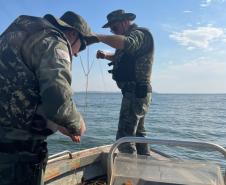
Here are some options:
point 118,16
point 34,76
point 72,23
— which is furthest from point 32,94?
point 118,16

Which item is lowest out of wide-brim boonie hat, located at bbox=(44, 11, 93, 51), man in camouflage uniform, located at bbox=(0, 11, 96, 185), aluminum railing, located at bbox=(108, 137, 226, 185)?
aluminum railing, located at bbox=(108, 137, 226, 185)

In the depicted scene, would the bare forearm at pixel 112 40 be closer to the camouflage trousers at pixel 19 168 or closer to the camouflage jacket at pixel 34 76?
the camouflage jacket at pixel 34 76

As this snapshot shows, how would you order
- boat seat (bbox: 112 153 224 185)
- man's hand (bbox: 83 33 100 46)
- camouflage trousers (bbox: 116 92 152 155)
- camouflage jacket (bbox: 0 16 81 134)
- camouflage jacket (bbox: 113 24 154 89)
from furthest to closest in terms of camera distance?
1. camouflage trousers (bbox: 116 92 152 155)
2. camouflage jacket (bbox: 113 24 154 89)
3. boat seat (bbox: 112 153 224 185)
4. man's hand (bbox: 83 33 100 46)
5. camouflage jacket (bbox: 0 16 81 134)

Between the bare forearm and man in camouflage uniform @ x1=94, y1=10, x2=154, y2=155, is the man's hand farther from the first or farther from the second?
man in camouflage uniform @ x1=94, y1=10, x2=154, y2=155

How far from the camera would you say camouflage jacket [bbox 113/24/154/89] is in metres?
5.07

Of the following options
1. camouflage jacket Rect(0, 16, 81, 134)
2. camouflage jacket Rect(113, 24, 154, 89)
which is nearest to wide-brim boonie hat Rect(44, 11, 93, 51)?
camouflage jacket Rect(0, 16, 81, 134)

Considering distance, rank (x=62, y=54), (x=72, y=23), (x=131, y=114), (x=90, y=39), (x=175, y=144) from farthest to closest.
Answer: (x=131, y=114), (x=175, y=144), (x=90, y=39), (x=72, y=23), (x=62, y=54)

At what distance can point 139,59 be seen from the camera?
516 centimetres

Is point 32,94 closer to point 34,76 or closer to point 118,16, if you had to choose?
point 34,76

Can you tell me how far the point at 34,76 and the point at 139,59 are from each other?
2.71m

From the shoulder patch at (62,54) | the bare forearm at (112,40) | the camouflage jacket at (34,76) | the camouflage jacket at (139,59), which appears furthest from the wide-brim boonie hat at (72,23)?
the camouflage jacket at (139,59)

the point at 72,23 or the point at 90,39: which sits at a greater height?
the point at 72,23

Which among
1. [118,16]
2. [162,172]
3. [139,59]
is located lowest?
[162,172]

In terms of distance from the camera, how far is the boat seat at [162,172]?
3506 millimetres
